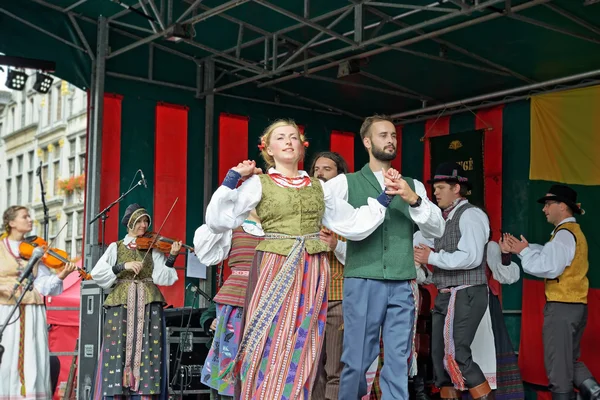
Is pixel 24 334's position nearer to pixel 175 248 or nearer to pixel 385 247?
pixel 175 248

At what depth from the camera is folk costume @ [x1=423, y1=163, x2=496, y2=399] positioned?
223 inches

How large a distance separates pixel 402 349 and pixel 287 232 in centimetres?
81

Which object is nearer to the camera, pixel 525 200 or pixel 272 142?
pixel 272 142

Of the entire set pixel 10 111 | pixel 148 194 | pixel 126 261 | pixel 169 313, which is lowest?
pixel 169 313

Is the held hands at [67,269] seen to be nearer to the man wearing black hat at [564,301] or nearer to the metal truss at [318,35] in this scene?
the metal truss at [318,35]

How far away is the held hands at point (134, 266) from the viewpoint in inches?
249

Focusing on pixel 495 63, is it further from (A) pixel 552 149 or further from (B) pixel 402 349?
(B) pixel 402 349

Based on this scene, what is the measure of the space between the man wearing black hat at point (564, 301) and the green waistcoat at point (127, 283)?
9.43 ft

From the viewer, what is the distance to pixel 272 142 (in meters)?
4.02

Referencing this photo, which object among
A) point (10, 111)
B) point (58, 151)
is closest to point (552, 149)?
point (58, 151)

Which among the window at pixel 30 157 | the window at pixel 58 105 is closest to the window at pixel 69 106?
the window at pixel 58 105

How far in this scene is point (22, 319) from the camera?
6320 millimetres

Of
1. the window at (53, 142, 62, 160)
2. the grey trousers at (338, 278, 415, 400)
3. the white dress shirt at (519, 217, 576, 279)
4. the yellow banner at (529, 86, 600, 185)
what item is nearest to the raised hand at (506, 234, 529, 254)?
the white dress shirt at (519, 217, 576, 279)

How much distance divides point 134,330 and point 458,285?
8.45ft
